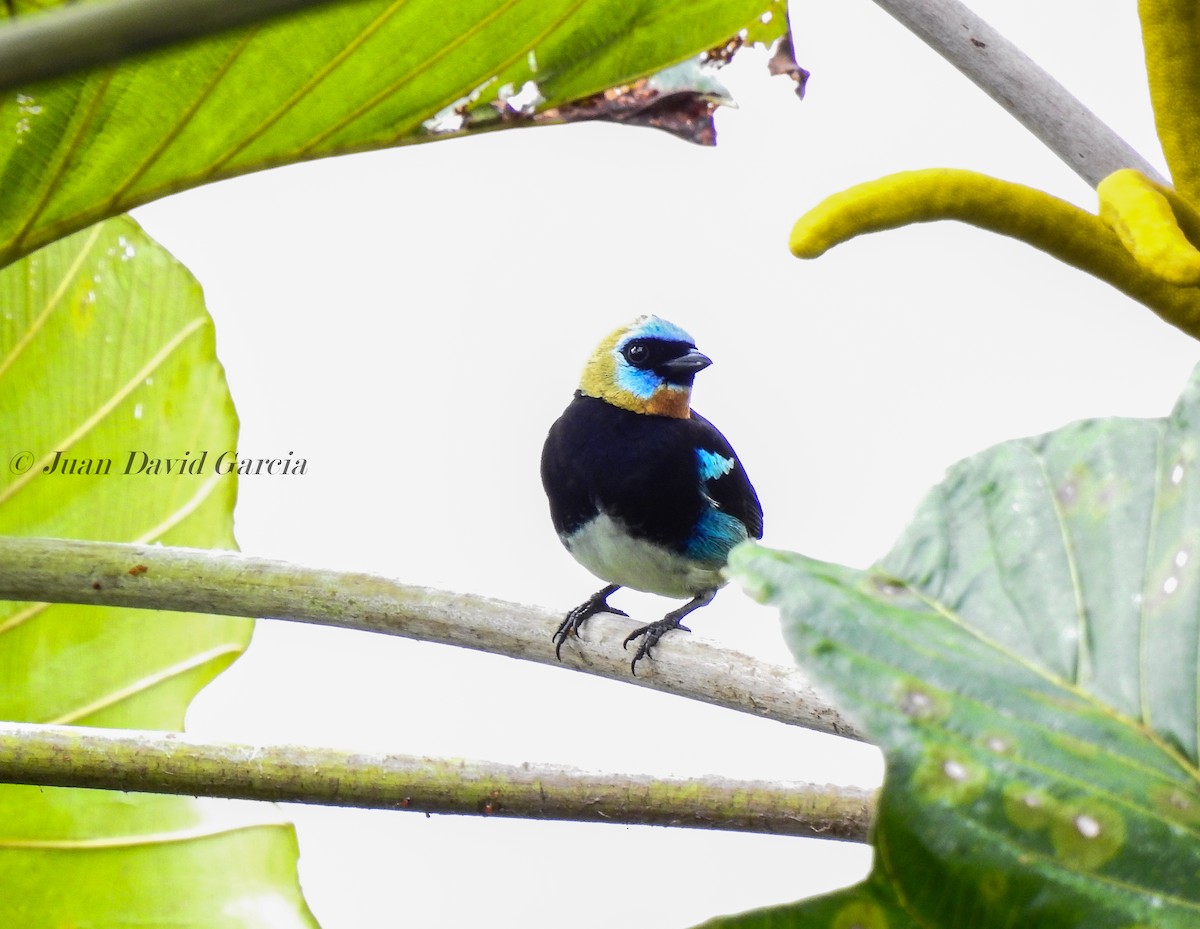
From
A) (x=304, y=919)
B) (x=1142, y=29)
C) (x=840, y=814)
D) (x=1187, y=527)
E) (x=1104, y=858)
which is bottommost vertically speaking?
(x=304, y=919)

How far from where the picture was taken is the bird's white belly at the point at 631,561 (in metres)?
2.14

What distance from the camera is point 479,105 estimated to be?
116 centimetres

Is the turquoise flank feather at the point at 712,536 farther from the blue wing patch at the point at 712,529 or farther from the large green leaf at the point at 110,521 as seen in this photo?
the large green leaf at the point at 110,521

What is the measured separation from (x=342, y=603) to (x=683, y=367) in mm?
1430

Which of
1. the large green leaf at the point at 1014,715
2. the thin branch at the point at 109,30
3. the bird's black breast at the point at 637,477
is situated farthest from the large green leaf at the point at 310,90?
the bird's black breast at the point at 637,477

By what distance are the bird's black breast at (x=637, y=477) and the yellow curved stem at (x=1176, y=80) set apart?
1.56 m

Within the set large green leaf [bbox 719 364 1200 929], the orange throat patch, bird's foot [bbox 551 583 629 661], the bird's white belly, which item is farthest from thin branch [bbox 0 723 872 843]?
the orange throat patch

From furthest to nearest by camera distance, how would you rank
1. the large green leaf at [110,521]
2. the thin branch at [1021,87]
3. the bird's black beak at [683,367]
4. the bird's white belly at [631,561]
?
the bird's black beak at [683,367] < the bird's white belly at [631,561] < the large green leaf at [110,521] < the thin branch at [1021,87]

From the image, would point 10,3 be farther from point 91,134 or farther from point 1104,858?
point 1104,858

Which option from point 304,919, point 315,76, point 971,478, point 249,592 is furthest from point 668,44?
point 304,919

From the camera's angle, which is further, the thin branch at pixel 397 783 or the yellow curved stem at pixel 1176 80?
the thin branch at pixel 397 783

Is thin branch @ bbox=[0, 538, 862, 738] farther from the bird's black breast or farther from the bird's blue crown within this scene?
the bird's blue crown

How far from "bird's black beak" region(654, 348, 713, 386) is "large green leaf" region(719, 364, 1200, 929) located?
186 centimetres

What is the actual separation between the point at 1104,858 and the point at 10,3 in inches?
35.8
